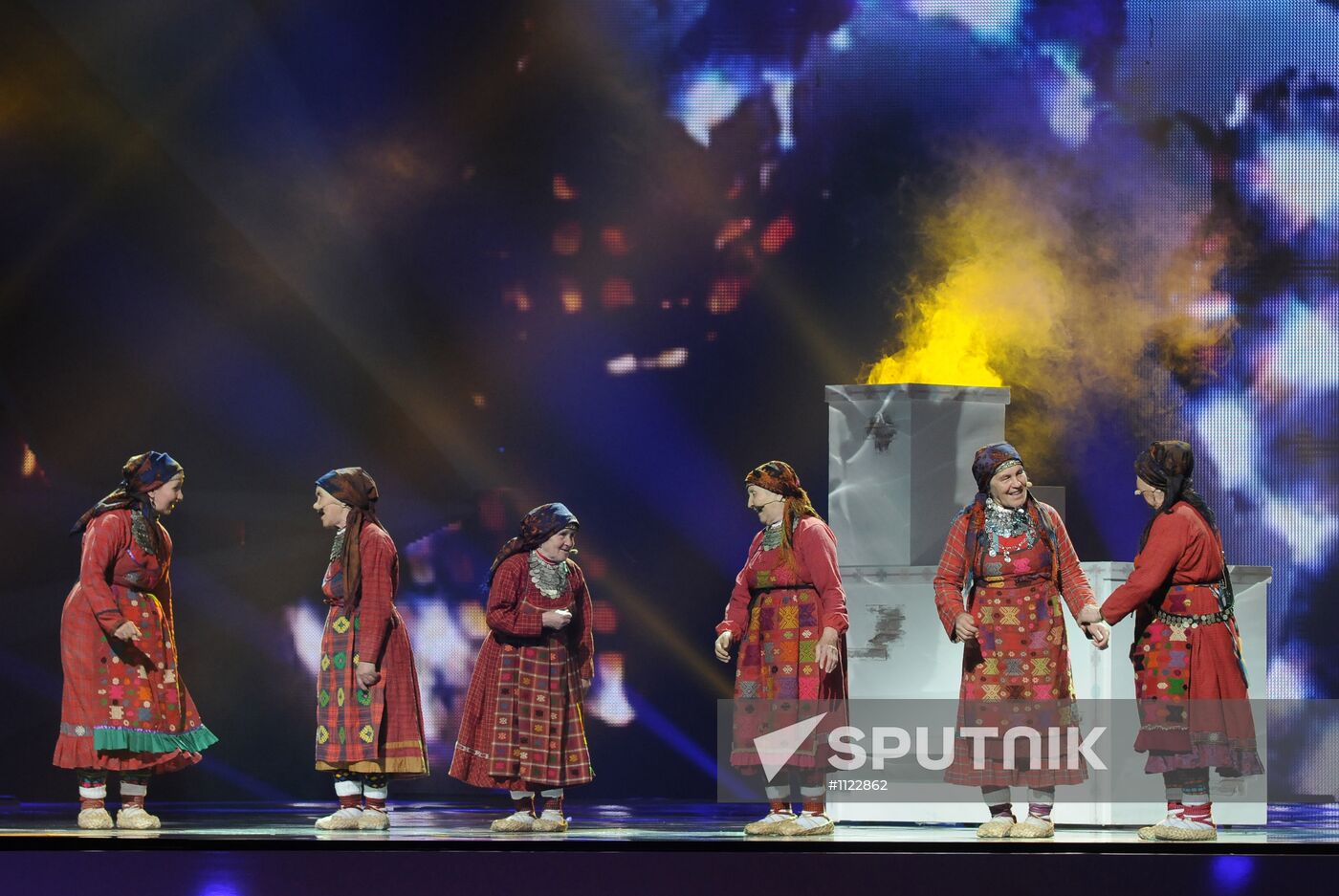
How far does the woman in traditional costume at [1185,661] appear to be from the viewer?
211 inches

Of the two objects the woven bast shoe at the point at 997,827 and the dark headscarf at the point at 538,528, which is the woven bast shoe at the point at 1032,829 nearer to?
the woven bast shoe at the point at 997,827

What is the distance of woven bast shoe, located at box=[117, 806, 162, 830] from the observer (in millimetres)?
5668

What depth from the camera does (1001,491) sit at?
18.0 ft

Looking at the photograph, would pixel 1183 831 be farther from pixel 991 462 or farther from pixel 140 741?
pixel 140 741

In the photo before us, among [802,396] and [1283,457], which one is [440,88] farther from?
[1283,457]

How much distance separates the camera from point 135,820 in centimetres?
567

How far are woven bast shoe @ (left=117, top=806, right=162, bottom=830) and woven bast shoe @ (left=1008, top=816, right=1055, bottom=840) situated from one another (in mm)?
2655

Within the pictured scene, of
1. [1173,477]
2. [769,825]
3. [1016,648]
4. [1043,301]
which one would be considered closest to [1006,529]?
[1016,648]

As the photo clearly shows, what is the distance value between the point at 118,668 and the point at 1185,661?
10.7 ft

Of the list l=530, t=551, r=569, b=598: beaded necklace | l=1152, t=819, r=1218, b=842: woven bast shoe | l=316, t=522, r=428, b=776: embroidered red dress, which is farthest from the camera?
l=530, t=551, r=569, b=598: beaded necklace

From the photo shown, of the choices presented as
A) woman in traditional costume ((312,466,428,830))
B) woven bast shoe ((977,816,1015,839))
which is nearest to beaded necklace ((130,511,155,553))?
woman in traditional costume ((312,466,428,830))

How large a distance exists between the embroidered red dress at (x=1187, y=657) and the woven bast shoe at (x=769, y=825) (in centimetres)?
110

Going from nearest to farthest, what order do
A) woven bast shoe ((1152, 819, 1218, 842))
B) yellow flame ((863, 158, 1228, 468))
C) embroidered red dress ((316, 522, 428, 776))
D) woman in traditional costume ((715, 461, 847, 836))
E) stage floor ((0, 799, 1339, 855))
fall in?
stage floor ((0, 799, 1339, 855)), woven bast shoe ((1152, 819, 1218, 842)), woman in traditional costume ((715, 461, 847, 836)), embroidered red dress ((316, 522, 428, 776)), yellow flame ((863, 158, 1228, 468))

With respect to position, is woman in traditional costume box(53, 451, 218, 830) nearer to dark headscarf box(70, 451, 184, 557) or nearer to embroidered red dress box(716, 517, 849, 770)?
dark headscarf box(70, 451, 184, 557)
